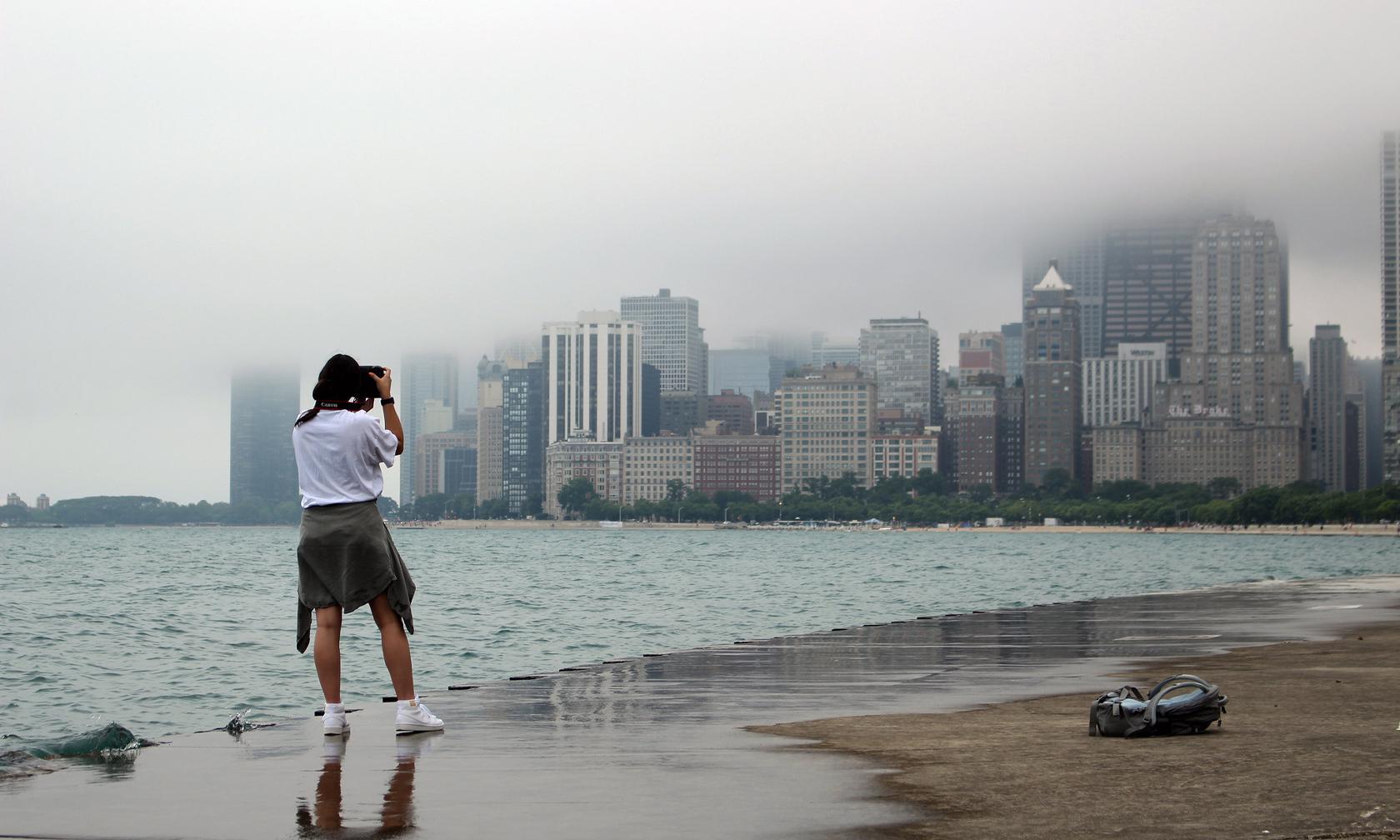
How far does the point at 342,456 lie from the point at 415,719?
1521 mm

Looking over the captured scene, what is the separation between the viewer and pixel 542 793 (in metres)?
6.99

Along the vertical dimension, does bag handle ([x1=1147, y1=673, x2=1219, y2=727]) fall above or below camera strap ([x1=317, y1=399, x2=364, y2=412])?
below

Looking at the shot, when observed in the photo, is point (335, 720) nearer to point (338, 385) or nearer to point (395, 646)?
point (395, 646)

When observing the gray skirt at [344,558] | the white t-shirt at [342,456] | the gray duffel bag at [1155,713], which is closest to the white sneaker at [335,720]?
the gray skirt at [344,558]

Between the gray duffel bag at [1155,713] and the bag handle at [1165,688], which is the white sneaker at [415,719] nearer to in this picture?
the gray duffel bag at [1155,713]

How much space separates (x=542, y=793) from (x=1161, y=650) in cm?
1022

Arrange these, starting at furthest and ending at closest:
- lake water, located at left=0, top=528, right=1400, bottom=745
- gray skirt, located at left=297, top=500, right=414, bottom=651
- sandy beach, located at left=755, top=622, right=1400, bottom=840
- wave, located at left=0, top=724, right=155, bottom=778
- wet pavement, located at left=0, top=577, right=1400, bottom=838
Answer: lake water, located at left=0, top=528, right=1400, bottom=745, gray skirt, located at left=297, top=500, right=414, bottom=651, wave, located at left=0, top=724, right=155, bottom=778, wet pavement, located at left=0, top=577, right=1400, bottom=838, sandy beach, located at left=755, top=622, right=1400, bottom=840

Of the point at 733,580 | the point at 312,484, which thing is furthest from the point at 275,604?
the point at 312,484

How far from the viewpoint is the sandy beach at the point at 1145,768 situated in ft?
19.8

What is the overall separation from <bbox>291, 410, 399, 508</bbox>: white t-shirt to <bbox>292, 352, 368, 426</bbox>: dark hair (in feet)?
0.35

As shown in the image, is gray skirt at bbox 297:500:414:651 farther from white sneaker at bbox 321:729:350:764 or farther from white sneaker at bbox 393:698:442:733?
white sneaker at bbox 321:729:350:764

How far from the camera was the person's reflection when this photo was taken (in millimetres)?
6137

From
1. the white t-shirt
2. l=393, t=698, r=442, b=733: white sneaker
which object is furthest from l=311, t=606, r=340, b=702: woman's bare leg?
the white t-shirt

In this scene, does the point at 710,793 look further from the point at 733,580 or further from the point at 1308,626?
the point at 733,580
